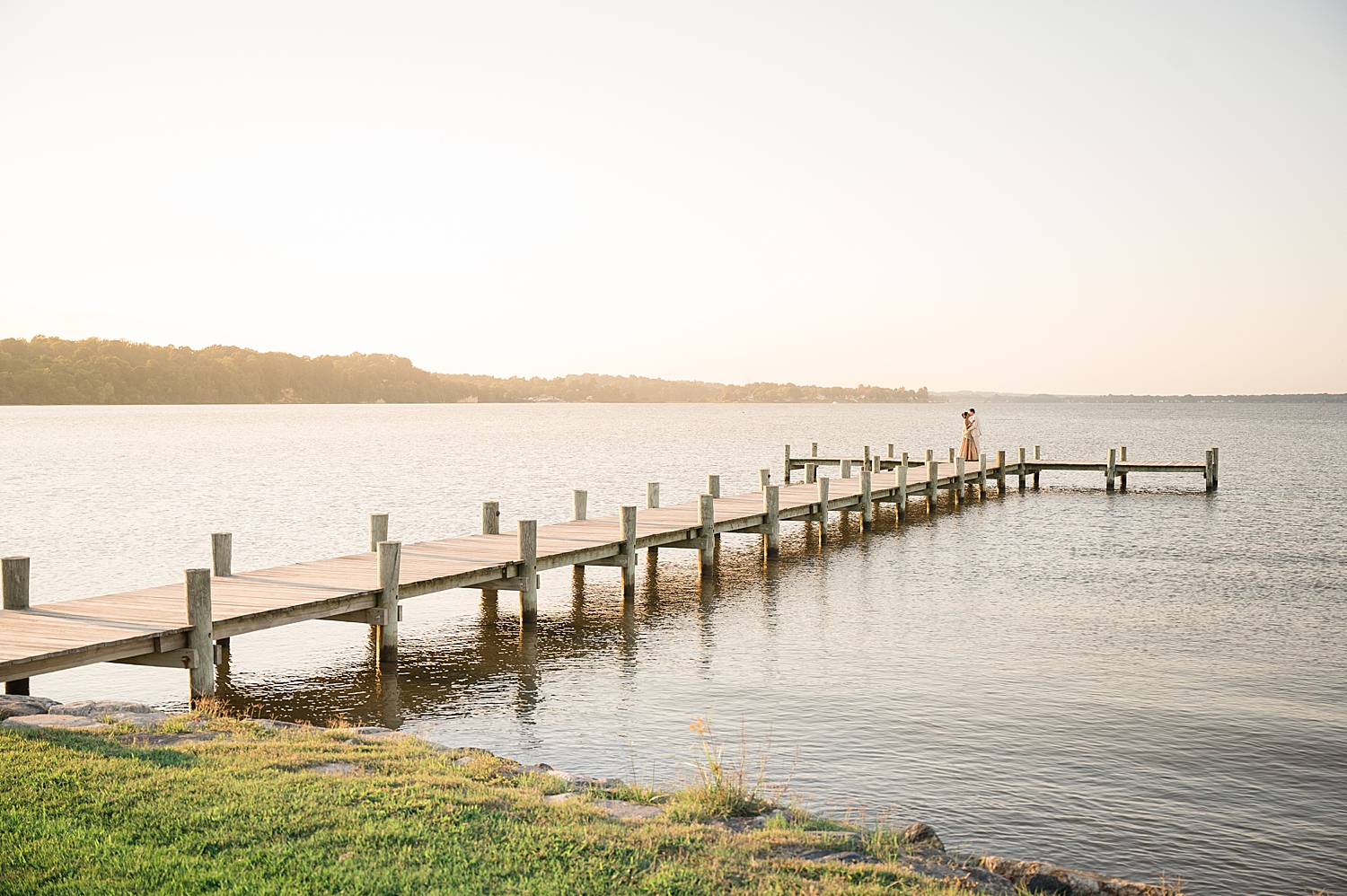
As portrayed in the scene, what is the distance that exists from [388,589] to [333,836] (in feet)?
25.6

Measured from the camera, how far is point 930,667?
49.8 ft

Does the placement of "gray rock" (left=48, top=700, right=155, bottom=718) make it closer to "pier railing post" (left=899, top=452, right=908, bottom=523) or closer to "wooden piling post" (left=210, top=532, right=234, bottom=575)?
"wooden piling post" (left=210, top=532, right=234, bottom=575)

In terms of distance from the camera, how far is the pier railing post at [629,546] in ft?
62.7

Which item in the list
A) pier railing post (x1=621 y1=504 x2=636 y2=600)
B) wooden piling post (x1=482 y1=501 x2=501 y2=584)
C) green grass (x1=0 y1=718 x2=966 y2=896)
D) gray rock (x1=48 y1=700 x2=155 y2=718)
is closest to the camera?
green grass (x1=0 y1=718 x2=966 y2=896)

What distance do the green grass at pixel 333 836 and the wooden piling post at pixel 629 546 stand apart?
10866 mm

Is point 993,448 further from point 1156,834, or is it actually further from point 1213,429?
point 1156,834

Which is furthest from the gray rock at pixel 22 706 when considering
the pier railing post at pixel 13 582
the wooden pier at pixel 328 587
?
the pier railing post at pixel 13 582

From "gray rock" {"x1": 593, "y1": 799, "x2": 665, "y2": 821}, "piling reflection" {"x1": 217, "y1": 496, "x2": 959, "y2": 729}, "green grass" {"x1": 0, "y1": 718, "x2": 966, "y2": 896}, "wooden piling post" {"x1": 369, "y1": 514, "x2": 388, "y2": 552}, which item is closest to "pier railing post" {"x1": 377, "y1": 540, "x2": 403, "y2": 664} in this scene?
"piling reflection" {"x1": 217, "y1": 496, "x2": 959, "y2": 729}

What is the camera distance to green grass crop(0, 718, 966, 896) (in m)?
5.77

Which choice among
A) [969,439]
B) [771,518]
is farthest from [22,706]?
[969,439]

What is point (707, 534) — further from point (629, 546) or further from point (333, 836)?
point (333, 836)

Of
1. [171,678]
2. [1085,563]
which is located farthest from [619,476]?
[171,678]

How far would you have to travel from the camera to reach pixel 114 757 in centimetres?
786

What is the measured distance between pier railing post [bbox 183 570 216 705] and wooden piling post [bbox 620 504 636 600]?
846 cm
